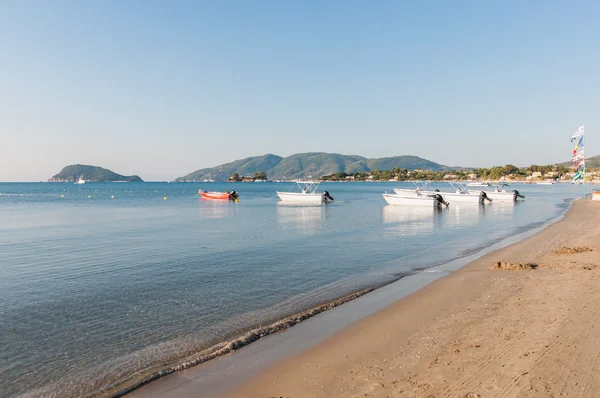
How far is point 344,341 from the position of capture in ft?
29.5

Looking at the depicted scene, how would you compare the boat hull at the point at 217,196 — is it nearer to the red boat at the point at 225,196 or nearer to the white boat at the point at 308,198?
the red boat at the point at 225,196

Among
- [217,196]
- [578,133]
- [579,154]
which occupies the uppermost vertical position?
[578,133]

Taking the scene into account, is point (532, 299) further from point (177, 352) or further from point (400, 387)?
point (177, 352)

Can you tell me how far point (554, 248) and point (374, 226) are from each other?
15.8 meters

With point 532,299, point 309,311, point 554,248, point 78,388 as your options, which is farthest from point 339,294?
point 554,248

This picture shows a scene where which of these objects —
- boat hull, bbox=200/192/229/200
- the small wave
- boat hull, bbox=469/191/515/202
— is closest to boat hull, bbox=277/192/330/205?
boat hull, bbox=200/192/229/200

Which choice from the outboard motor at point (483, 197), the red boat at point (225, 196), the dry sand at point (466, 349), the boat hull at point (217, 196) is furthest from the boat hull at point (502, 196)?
the dry sand at point (466, 349)

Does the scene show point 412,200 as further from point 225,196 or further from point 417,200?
point 225,196

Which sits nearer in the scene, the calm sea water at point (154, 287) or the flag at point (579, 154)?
the calm sea water at point (154, 287)

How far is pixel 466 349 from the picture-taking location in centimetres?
776

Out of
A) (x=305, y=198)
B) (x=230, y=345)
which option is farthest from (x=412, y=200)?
(x=230, y=345)

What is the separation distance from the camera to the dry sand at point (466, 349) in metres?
6.29

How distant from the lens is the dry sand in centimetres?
629

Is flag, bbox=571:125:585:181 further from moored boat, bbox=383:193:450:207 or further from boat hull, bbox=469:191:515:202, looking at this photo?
boat hull, bbox=469:191:515:202
